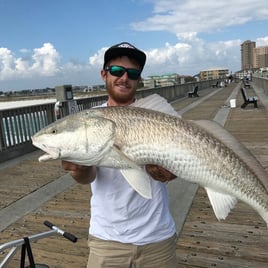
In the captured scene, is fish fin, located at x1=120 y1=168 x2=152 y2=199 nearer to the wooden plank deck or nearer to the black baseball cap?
the black baseball cap

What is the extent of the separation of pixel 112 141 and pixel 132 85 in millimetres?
642

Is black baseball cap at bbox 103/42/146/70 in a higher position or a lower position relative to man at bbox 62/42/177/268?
higher

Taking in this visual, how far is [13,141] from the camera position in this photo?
1050 cm

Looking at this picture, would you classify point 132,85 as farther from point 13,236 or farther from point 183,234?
point 13,236

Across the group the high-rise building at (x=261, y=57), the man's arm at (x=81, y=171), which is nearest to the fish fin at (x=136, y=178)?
the man's arm at (x=81, y=171)

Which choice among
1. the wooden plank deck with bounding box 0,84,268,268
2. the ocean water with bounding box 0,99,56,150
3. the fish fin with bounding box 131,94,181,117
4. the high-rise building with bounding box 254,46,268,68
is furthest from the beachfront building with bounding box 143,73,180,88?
the high-rise building with bounding box 254,46,268,68

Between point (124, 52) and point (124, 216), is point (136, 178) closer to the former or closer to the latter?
point (124, 216)

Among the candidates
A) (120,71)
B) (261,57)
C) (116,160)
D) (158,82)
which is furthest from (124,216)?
(261,57)

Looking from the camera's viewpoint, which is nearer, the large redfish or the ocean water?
the large redfish

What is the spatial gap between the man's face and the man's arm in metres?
0.53

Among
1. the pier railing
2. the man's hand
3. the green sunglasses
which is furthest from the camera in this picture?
the pier railing

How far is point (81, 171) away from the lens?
2.29m

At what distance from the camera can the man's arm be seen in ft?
7.38

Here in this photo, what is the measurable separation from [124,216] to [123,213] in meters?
0.02
